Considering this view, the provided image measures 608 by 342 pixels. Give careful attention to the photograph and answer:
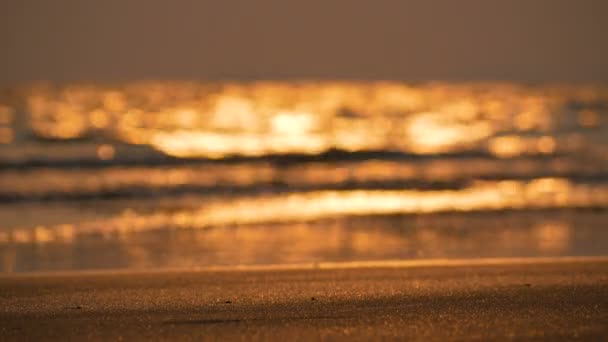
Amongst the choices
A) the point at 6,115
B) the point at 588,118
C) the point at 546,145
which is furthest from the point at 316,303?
the point at 6,115

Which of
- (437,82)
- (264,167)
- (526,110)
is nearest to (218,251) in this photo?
(264,167)

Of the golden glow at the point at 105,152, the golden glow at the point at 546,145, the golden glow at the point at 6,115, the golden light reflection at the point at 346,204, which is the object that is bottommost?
the golden glow at the point at 546,145

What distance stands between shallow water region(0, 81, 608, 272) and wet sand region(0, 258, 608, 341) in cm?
151

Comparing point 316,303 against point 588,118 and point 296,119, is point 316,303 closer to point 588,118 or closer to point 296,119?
point 588,118

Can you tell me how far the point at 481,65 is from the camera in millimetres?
106688

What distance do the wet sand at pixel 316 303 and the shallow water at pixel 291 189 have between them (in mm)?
1514

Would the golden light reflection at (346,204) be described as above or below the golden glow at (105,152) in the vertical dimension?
below

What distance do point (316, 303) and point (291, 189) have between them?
12177 millimetres

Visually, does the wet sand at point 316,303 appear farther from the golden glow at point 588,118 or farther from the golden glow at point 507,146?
the golden glow at point 588,118

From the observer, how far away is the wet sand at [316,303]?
19.1 feet

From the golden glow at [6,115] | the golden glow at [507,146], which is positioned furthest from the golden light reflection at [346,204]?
the golden glow at [6,115]

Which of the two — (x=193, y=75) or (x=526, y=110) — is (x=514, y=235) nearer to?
(x=526, y=110)

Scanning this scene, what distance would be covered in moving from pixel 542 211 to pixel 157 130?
27540mm

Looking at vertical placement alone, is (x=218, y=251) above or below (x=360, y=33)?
below
